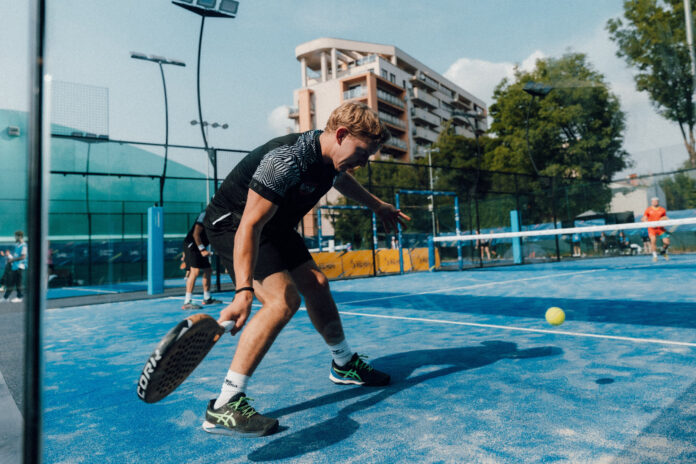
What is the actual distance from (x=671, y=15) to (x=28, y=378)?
107 feet

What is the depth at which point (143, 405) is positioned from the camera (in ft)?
8.62

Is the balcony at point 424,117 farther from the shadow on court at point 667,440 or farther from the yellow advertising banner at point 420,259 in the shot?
the shadow on court at point 667,440

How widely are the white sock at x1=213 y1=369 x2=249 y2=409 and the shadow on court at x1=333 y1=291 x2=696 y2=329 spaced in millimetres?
3626

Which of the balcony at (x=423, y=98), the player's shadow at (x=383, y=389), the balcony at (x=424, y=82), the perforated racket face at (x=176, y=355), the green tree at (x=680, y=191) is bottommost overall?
the player's shadow at (x=383, y=389)

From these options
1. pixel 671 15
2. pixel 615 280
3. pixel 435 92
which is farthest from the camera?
pixel 435 92

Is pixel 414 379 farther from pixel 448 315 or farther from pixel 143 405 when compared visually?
pixel 448 315

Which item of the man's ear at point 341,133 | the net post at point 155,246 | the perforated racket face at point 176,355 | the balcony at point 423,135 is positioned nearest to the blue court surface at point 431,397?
the perforated racket face at point 176,355

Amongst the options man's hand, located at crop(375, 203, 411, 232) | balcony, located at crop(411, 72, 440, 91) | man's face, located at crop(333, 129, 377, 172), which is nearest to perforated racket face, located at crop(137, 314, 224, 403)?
man's face, located at crop(333, 129, 377, 172)

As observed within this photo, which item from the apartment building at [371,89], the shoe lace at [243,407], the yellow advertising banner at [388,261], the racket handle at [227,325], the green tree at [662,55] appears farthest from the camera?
the apartment building at [371,89]

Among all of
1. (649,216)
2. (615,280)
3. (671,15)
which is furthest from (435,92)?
(615,280)

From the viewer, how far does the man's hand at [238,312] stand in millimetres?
1664

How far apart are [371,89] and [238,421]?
1844 inches

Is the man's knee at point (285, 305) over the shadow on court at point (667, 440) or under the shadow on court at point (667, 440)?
over

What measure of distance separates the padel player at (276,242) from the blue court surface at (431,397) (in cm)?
14
